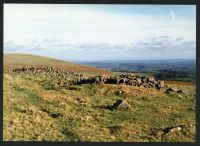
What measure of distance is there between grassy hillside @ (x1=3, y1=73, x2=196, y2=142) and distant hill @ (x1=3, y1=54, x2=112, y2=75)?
0.50m

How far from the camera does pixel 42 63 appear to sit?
1594 cm

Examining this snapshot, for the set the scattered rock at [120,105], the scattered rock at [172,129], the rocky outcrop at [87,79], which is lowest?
the scattered rock at [172,129]

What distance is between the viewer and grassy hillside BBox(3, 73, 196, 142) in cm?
1449

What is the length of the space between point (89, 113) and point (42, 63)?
7.40ft

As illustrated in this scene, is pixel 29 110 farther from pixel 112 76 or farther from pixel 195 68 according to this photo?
pixel 195 68

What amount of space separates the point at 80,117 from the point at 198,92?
3612mm

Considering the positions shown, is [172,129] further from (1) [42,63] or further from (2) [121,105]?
(1) [42,63]

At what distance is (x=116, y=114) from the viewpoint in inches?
607

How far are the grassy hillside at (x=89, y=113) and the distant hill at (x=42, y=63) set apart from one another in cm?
50

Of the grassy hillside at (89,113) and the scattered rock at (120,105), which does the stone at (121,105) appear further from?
the grassy hillside at (89,113)

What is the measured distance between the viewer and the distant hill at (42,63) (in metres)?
15.3

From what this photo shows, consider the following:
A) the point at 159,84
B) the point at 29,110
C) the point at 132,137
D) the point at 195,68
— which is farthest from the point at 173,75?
the point at 29,110

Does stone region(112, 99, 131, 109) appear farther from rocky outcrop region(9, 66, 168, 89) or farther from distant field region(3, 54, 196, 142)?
rocky outcrop region(9, 66, 168, 89)

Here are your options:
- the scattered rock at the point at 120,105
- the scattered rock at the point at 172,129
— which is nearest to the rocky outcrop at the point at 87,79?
the scattered rock at the point at 120,105
